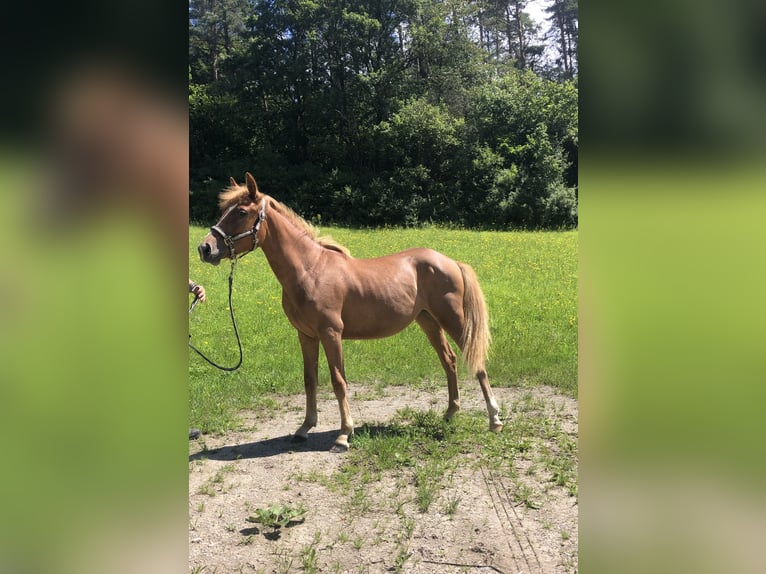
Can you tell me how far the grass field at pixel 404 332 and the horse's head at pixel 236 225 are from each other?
64.1 inches

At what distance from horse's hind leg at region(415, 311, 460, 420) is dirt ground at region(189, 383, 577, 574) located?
0.84 metres

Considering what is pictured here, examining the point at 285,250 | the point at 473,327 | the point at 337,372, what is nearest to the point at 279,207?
the point at 285,250

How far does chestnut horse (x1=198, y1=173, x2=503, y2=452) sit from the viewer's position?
11.6 feet

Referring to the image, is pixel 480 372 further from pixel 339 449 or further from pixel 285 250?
pixel 285 250

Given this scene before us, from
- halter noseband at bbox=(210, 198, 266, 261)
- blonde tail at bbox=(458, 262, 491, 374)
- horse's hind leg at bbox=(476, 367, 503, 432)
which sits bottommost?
horse's hind leg at bbox=(476, 367, 503, 432)

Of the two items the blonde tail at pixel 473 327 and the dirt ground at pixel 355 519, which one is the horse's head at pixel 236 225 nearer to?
the dirt ground at pixel 355 519

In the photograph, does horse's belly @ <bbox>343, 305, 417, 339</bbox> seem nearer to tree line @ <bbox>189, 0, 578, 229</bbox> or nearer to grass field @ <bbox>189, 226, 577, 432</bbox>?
grass field @ <bbox>189, 226, 577, 432</bbox>

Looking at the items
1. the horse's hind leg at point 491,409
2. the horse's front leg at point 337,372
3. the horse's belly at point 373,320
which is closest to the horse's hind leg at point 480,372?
the horse's hind leg at point 491,409

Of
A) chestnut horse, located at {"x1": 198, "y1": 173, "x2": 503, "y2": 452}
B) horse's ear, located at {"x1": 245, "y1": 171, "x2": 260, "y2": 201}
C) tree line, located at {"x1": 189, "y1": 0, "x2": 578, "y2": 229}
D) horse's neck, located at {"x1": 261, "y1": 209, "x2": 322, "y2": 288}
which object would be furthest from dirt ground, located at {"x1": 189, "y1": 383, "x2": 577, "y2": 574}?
tree line, located at {"x1": 189, "y1": 0, "x2": 578, "y2": 229}

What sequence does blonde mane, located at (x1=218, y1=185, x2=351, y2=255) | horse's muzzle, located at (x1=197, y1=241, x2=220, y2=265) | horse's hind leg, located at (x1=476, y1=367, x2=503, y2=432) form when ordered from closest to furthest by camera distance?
horse's muzzle, located at (x1=197, y1=241, x2=220, y2=265) → blonde mane, located at (x1=218, y1=185, x2=351, y2=255) → horse's hind leg, located at (x1=476, y1=367, x2=503, y2=432)

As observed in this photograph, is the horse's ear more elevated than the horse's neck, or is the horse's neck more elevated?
the horse's ear

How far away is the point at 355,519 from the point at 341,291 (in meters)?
1.64
